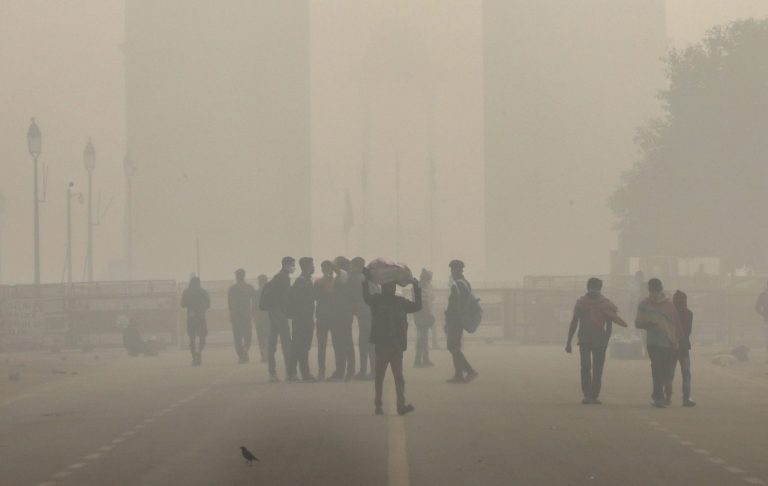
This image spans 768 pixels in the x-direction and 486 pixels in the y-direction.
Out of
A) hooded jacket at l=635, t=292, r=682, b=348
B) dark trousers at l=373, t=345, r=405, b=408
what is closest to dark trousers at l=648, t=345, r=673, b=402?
hooded jacket at l=635, t=292, r=682, b=348

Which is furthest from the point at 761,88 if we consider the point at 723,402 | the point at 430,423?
the point at 430,423

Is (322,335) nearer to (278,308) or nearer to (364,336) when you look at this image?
(364,336)

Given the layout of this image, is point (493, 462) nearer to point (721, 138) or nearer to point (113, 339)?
point (113, 339)

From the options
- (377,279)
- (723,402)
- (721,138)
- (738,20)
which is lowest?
(723,402)

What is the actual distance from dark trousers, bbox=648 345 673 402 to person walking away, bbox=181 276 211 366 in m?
14.3

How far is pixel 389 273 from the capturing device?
22.1 m

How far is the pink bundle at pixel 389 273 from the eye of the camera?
861 inches

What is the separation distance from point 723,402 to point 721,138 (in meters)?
58.3

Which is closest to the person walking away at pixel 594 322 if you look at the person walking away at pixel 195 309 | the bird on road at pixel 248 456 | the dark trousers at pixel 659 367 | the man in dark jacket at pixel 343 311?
the dark trousers at pixel 659 367

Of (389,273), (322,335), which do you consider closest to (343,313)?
(322,335)

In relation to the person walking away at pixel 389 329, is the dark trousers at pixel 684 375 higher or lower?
lower

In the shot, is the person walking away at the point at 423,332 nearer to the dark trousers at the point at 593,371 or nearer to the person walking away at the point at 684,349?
the dark trousers at the point at 593,371

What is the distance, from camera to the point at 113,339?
48688 millimetres

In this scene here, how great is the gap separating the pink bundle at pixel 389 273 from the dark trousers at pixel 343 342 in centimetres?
683
